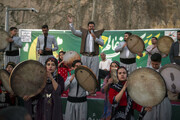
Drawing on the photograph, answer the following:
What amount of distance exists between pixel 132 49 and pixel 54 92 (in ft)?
9.06

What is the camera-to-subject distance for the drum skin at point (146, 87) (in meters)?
3.25

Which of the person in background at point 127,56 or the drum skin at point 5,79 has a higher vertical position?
the person in background at point 127,56

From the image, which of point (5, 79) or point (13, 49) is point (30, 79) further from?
point (13, 49)

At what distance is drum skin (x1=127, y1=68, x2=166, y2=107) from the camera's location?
325cm

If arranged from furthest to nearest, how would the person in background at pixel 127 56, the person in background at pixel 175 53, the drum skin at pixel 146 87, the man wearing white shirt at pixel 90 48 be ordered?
the person in background at pixel 127 56, the person in background at pixel 175 53, the man wearing white shirt at pixel 90 48, the drum skin at pixel 146 87

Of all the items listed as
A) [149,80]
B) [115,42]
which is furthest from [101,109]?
[115,42]

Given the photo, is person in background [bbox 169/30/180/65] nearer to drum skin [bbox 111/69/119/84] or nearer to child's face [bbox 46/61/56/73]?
drum skin [bbox 111/69/119/84]

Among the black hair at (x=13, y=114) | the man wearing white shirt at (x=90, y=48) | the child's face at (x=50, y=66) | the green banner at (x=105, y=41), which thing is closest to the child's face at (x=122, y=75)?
the child's face at (x=50, y=66)

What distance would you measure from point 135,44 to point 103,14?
46.6ft

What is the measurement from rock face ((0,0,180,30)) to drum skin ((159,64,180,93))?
14.8 metres

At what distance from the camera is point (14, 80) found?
3342 millimetres

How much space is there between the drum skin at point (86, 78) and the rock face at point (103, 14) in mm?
15004

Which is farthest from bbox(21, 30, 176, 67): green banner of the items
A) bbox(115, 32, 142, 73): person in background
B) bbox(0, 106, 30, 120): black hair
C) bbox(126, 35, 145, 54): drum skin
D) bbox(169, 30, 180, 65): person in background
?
bbox(0, 106, 30, 120): black hair

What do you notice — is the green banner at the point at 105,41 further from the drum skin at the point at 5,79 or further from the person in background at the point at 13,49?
the drum skin at the point at 5,79
